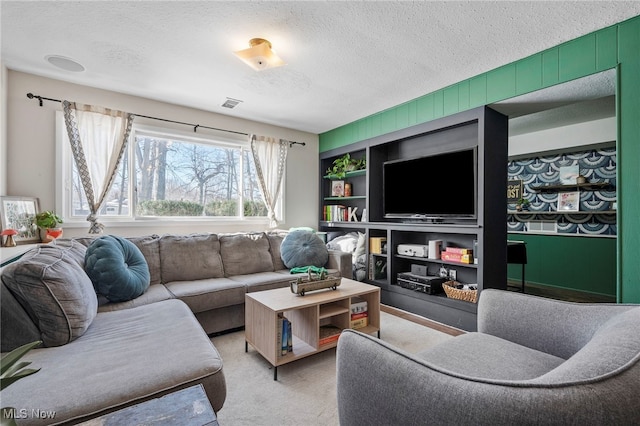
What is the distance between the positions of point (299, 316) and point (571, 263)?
4.12m

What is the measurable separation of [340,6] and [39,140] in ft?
9.99

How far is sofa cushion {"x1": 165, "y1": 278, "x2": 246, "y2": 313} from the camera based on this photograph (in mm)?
2398

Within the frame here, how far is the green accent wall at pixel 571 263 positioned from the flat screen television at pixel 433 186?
245 cm

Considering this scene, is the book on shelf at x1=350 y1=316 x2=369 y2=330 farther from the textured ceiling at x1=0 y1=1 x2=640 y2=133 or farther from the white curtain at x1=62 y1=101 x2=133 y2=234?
the white curtain at x1=62 y1=101 x2=133 y2=234

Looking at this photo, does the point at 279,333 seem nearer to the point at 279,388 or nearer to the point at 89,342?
the point at 279,388

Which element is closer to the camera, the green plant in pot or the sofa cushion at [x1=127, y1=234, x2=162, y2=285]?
the sofa cushion at [x1=127, y1=234, x2=162, y2=285]

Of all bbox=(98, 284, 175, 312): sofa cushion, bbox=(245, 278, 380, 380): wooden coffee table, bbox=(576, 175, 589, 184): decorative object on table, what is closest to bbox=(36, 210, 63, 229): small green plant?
bbox=(98, 284, 175, 312): sofa cushion

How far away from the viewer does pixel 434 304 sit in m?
3.02

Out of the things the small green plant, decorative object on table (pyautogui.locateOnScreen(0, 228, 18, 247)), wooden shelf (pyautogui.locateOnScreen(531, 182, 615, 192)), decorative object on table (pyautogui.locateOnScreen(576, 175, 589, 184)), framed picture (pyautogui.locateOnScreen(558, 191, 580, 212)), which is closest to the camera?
decorative object on table (pyautogui.locateOnScreen(0, 228, 18, 247))

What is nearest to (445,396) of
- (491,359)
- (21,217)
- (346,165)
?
(491,359)

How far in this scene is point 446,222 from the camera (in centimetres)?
A: 322

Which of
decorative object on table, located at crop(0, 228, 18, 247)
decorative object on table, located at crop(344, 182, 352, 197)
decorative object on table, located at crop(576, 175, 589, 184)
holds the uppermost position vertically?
decorative object on table, located at crop(576, 175, 589, 184)

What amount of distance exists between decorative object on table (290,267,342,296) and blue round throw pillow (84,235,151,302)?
47.5 inches

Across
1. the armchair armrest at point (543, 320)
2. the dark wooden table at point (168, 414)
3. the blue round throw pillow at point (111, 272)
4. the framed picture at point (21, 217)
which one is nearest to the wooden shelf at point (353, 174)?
the armchair armrest at point (543, 320)
